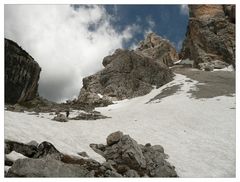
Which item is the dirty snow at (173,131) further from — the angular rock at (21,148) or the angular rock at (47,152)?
the angular rock at (47,152)

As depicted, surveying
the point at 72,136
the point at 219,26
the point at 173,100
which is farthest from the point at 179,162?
the point at 219,26

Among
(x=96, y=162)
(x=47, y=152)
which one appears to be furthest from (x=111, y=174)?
(x=47, y=152)

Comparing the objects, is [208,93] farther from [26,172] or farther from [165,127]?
[26,172]

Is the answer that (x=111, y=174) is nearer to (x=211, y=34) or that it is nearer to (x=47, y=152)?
(x=47, y=152)

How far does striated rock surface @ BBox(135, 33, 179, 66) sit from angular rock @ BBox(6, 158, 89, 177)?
9593 cm

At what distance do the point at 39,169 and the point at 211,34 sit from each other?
87881 millimetres

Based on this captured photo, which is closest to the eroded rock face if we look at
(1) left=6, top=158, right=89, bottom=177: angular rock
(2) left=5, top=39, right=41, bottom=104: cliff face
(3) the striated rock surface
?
(2) left=5, top=39, right=41, bottom=104: cliff face

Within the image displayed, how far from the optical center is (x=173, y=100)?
161 feet

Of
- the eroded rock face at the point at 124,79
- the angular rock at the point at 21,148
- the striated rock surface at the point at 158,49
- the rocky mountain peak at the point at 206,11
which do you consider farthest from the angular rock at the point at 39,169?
the striated rock surface at the point at 158,49

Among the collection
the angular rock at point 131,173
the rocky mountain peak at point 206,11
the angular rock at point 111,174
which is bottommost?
the angular rock at point 131,173

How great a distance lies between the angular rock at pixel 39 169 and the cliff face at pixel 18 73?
28.1 m

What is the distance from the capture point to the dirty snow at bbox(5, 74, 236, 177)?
76.4 ft

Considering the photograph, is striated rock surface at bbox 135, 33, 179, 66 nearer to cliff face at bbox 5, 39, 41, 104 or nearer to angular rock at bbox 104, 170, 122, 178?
cliff face at bbox 5, 39, 41, 104

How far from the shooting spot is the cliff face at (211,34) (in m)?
92.6
